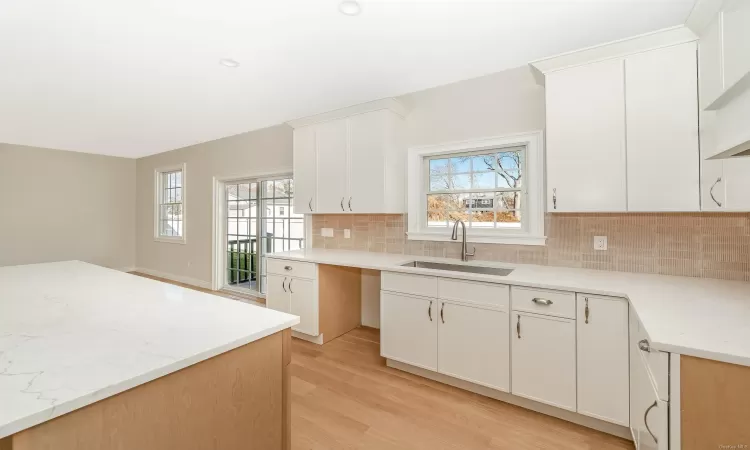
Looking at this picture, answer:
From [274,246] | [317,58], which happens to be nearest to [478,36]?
[317,58]

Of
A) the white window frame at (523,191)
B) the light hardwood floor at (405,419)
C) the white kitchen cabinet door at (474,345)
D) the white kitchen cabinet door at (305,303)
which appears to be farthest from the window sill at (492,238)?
the light hardwood floor at (405,419)

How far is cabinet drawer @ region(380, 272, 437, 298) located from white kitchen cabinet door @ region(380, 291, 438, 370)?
0.04 metres

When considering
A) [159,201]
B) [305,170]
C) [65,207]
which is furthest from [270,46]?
[65,207]

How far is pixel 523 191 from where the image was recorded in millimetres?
2750

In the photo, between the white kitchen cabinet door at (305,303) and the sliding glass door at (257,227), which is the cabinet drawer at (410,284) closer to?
the white kitchen cabinet door at (305,303)

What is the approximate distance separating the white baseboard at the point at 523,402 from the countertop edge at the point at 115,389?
179 centimetres

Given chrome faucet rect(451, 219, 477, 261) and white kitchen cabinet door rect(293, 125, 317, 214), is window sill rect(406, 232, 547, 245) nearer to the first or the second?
chrome faucet rect(451, 219, 477, 261)

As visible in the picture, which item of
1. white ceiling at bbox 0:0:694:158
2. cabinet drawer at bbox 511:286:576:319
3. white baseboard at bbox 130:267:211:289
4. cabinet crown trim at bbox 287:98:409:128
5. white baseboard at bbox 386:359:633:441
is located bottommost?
white baseboard at bbox 386:359:633:441

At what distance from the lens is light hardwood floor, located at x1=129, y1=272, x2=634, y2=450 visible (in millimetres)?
1842

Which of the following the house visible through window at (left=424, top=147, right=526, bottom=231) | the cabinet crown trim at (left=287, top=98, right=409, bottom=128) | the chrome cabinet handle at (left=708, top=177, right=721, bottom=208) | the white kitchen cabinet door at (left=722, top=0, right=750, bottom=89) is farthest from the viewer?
the cabinet crown trim at (left=287, top=98, right=409, bottom=128)

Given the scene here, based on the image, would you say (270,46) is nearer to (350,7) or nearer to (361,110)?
(350,7)

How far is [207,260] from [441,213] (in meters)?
4.06

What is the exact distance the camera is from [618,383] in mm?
1809

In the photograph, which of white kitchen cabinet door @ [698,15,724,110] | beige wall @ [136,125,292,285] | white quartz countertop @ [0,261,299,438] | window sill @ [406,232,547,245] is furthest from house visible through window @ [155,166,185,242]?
white kitchen cabinet door @ [698,15,724,110]
